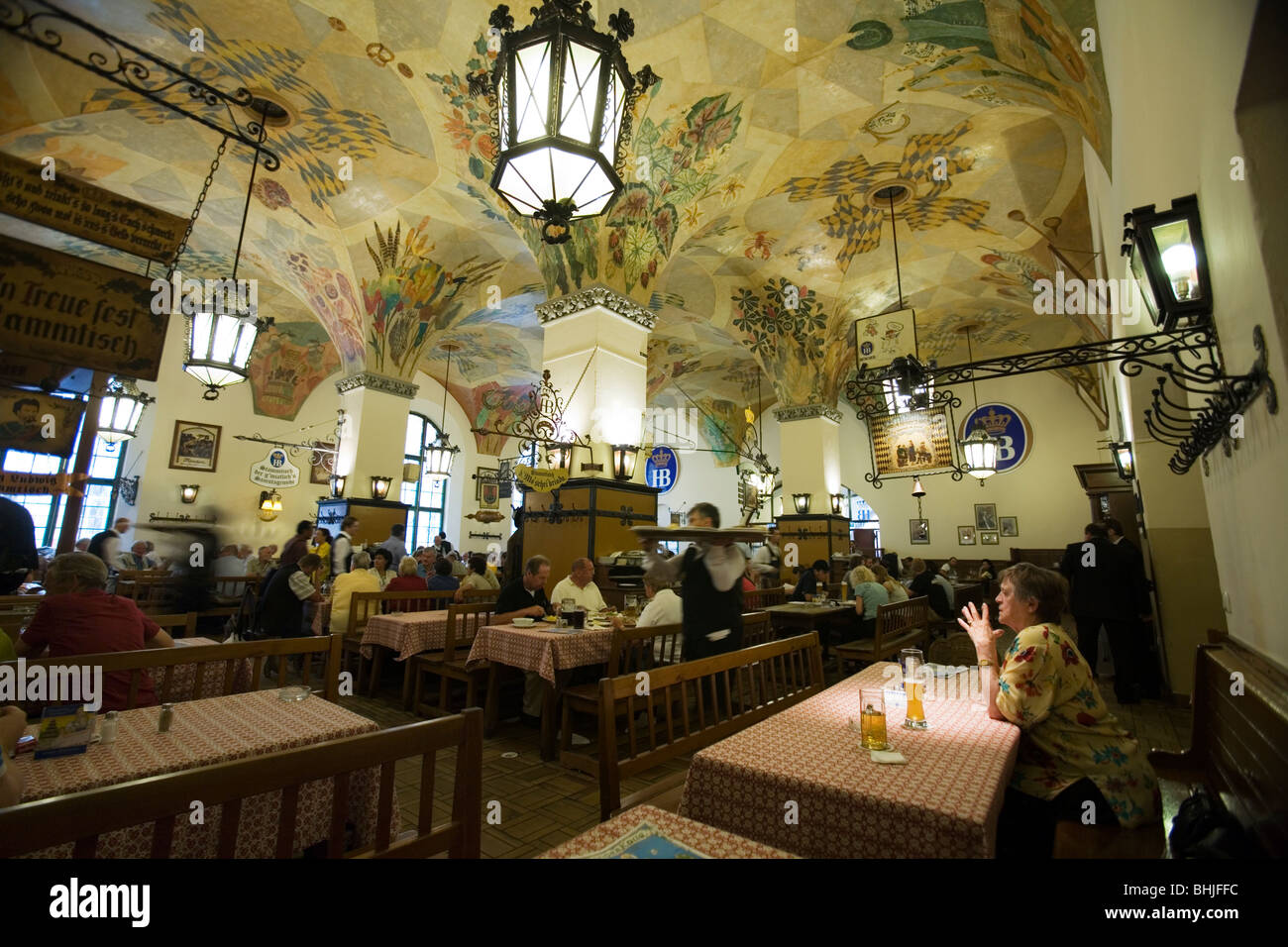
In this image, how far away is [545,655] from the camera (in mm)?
3633

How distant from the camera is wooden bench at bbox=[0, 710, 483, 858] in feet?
2.67

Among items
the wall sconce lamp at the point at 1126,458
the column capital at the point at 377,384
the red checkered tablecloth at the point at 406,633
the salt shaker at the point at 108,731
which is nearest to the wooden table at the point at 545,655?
the red checkered tablecloth at the point at 406,633

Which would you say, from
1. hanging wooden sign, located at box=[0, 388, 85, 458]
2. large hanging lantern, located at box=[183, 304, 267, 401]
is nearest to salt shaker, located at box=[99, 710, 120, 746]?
hanging wooden sign, located at box=[0, 388, 85, 458]

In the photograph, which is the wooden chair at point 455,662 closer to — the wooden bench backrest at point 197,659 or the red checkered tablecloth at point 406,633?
the red checkered tablecloth at point 406,633

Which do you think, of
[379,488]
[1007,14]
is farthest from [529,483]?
[1007,14]

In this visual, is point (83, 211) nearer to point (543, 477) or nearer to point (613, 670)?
point (613, 670)

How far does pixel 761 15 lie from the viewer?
5.54 metres

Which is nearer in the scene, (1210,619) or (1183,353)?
(1183,353)

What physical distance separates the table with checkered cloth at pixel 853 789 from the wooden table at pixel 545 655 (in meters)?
2.06

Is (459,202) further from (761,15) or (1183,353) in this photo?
(1183,353)

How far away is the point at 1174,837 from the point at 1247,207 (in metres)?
1.94

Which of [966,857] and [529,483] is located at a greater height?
[529,483]

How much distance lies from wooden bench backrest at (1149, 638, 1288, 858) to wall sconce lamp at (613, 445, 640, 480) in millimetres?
5543

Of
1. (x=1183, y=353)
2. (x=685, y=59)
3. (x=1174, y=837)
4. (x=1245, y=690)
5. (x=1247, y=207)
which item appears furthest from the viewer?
(x=685, y=59)
